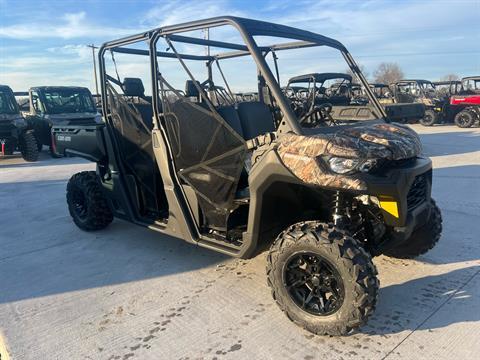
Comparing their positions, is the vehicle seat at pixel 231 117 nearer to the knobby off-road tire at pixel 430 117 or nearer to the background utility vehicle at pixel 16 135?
the background utility vehicle at pixel 16 135

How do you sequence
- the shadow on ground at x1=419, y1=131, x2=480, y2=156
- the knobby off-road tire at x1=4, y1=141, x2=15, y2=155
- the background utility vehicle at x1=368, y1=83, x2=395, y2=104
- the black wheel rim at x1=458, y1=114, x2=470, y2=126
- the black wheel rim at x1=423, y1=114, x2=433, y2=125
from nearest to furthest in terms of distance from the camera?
1. the shadow on ground at x1=419, y1=131, x2=480, y2=156
2. the knobby off-road tire at x1=4, y1=141, x2=15, y2=155
3. the background utility vehicle at x1=368, y1=83, x2=395, y2=104
4. the black wheel rim at x1=458, y1=114, x2=470, y2=126
5. the black wheel rim at x1=423, y1=114, x2=433, y2=125

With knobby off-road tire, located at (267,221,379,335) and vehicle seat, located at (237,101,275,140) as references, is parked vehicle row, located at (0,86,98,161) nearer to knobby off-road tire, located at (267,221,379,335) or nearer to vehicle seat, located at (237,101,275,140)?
vehicle seat, located at (237,101,275,140)

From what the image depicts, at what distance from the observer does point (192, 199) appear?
3512mm

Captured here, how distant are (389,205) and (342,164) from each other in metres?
0.43

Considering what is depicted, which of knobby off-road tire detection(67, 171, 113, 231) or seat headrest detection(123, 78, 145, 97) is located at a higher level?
seat headrest detection(123, 78, 145, 97)

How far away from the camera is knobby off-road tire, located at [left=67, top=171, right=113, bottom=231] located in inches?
184

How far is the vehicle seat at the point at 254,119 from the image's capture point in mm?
3744

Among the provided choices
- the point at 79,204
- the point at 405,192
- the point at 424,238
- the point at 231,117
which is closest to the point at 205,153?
the point at 231,117

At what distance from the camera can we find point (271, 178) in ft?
8.71

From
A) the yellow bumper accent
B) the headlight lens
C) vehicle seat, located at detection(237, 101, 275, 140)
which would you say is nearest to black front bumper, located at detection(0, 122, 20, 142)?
vehicle seat, located at detection(237, 101, 275, 140)

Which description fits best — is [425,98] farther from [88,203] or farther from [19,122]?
[88,203]

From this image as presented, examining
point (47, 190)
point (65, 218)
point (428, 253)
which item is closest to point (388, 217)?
point (428, 253)

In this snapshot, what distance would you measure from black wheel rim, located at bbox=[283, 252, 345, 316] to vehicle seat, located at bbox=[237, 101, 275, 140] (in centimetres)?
140

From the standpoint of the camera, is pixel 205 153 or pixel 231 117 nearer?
pixel 205 153
